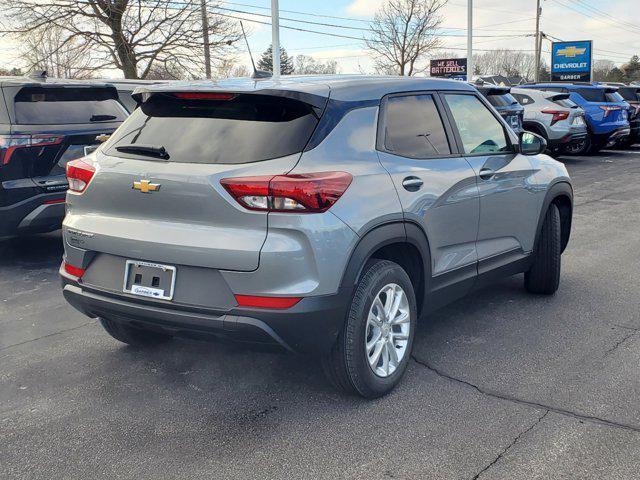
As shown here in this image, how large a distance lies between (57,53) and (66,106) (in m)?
22.4

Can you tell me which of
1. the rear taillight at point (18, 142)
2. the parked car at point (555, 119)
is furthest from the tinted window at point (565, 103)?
the rear taillight at point (18, 142)

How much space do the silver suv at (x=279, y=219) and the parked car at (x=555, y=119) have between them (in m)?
12.9

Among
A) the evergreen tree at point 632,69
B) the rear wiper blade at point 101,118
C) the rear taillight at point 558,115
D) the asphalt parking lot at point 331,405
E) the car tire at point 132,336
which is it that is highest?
the evergreen tree at point 632,69

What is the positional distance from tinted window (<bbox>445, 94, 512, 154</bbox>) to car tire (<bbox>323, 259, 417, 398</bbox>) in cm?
126

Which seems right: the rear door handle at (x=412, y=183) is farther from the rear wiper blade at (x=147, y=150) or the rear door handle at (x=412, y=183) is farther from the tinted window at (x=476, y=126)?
the rear wiper blade at (x=147, y=150)

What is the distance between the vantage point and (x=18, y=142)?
623cm

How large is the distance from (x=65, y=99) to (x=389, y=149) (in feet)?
14.6

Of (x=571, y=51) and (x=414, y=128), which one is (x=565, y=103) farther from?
(x=571, y=51)

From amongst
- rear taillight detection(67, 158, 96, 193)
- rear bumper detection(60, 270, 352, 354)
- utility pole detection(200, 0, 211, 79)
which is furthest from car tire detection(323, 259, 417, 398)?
utility pole detection(200, 0, 211, 79)

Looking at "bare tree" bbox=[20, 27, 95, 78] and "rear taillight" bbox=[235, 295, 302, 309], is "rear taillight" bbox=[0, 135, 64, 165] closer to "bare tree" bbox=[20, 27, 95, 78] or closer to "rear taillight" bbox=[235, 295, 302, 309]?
"rear taillight" bbox=[235, 295, 302, 309]

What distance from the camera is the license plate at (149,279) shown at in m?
3.27

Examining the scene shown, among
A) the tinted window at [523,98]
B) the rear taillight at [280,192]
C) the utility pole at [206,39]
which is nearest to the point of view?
the rear taillight at [280,192]

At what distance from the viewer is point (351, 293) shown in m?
3.30

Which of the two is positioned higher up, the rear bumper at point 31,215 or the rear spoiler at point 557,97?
the rear spoiler at point 557,97
